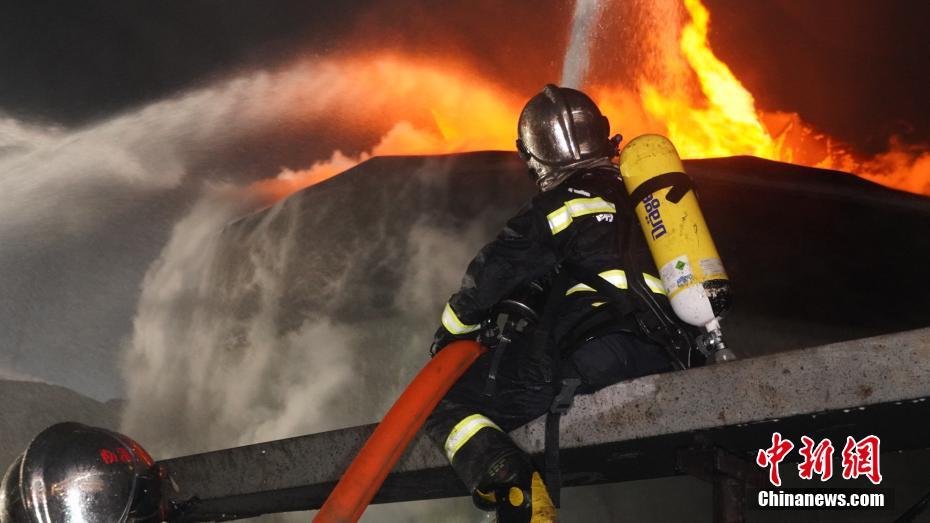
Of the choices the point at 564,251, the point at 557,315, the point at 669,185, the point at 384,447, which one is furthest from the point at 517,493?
the point at 669,185

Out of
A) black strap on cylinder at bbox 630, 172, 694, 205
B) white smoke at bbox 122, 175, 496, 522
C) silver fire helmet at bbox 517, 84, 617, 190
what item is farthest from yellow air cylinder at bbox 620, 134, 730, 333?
white smoke at bbox 122, 175, 496, 522

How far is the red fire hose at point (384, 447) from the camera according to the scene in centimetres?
330

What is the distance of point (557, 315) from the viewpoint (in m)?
3.41

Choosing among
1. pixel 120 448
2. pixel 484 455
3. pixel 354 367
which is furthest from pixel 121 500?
pixel 354 367

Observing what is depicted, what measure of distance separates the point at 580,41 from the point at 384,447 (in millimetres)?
8044

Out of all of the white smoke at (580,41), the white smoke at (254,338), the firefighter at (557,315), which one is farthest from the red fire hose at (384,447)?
the white smoke at (580,41)

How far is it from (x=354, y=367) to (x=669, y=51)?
5074 mm

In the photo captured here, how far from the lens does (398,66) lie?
10320 mm

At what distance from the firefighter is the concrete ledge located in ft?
0.53

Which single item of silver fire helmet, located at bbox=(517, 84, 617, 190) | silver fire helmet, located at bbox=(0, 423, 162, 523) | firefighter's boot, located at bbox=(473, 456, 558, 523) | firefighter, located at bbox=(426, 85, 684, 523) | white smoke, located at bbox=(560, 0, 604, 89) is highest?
white smoke, located at bbox=(560, 0, 604, 89)

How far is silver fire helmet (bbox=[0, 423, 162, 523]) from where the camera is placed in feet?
13.4

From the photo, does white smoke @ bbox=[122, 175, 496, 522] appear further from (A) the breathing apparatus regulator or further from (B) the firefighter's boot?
(B) the firefighter's boot

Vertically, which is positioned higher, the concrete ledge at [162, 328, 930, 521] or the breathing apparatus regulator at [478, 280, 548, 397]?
the breathing apparatus regulator at [478, 280, 548, 397]

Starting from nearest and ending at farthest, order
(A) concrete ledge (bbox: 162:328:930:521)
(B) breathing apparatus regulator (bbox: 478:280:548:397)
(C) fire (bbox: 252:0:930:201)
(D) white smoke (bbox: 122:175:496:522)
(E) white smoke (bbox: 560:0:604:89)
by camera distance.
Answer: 1. (A) concrete ledge (bbox: 162:328:930:521)
2. (B) breathing apparatus regulator (bbox: 478:280:548:397)
3. (D) white smoke (bbox: 122:175:496:522)
4. (C) fire (bbox: 252:0:930:201)
5. (E) white smoke (bbox: 560:0:604:89)
